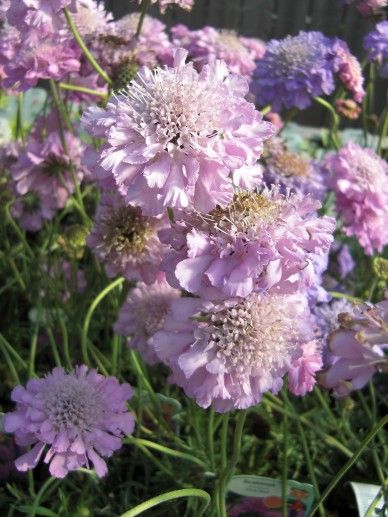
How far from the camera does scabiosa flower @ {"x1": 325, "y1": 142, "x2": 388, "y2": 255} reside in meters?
1.23

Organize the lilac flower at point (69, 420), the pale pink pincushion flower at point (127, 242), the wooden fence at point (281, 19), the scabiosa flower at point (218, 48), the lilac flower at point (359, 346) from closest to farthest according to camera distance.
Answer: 1. the lilac flower at point (359, 346)
2. the lilac flower at point (69, 420)
3. the pale pink pincushion flower at point (127, 242)
4. the scabiosa flower at point (218, 48)
5. the wooden fence at point (281, 19)

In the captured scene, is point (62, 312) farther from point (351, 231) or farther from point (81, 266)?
point (351, 231)

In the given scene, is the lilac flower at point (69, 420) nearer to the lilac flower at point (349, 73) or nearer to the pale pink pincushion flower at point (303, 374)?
the pale pink pincushion flower at point (303, 374)

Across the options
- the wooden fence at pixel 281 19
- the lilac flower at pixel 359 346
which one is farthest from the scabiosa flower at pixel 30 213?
the wooden fence at pixel 281 19

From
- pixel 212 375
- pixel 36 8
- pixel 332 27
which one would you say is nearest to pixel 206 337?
pixel 212 375

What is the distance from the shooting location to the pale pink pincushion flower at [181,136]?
0.65m

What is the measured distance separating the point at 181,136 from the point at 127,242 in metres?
0.34

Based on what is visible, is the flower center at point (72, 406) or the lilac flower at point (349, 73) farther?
the lilac flower at point (349, 73)

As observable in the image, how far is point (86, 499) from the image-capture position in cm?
108

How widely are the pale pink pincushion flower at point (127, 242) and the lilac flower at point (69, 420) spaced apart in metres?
0.16

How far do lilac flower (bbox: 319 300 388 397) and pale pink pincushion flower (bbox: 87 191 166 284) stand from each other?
1.19 ft

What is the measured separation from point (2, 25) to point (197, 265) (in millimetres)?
939

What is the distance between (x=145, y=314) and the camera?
3.34 feet

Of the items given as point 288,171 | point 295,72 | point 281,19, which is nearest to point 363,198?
point 288,171
